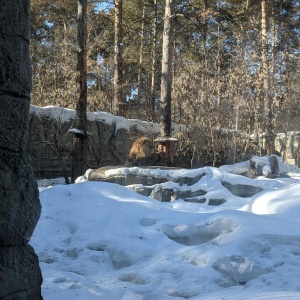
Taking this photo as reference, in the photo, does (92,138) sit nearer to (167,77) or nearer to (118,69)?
(118,69)

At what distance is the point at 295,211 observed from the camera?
5027mm

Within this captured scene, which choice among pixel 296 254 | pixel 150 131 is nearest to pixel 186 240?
pixel 296 254

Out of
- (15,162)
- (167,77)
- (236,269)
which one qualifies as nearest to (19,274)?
(15,162)

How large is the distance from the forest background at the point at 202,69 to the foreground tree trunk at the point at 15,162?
878 centimetres

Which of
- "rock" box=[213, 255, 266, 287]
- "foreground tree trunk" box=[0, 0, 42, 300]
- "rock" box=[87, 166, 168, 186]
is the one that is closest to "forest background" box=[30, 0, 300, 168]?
"rock" box=[87, 166, 168, 186]

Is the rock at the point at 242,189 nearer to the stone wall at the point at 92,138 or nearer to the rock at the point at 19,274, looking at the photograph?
the stone wall at the point at 92,138

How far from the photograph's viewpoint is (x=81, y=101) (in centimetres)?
1085

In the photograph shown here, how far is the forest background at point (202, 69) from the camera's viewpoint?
1282cm

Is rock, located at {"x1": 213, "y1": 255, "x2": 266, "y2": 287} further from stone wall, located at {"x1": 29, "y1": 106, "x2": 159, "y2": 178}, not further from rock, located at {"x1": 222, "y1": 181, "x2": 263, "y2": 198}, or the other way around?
stone wall, located at {"x1": 29, "y1": 106, "x2": 159, "y2": 178}

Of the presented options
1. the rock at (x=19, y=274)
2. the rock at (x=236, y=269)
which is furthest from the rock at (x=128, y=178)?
the rock at (x=19, y=274)

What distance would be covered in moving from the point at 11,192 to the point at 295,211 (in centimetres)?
357

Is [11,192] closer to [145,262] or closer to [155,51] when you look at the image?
[145,262]

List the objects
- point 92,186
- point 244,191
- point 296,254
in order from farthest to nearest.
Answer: point 244,191 < point 92,186 < point 296,254

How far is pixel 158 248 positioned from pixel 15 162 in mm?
2167
